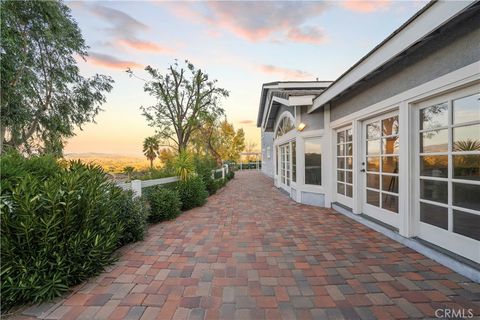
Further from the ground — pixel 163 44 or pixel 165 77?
pixel 165 77

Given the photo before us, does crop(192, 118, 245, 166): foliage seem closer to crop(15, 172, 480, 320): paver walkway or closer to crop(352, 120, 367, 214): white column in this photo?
crop(352, 120, 367, 214): white column

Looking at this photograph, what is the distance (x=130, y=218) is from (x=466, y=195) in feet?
15.6

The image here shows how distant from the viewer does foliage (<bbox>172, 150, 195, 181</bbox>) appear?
6.73 metres

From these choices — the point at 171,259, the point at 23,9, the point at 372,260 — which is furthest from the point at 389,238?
the point at 23,9

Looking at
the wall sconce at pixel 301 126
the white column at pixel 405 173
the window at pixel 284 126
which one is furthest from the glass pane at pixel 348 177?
the window at pixel 284 126

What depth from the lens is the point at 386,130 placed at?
4.25 meters

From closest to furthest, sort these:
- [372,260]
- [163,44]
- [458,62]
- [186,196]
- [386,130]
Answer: [458,62] < [372,260] < [386,130] < [186,196] < [163,44]

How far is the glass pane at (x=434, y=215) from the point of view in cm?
301

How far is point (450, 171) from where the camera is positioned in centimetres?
289

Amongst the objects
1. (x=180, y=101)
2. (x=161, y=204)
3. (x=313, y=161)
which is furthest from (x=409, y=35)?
(x=180, y=101)

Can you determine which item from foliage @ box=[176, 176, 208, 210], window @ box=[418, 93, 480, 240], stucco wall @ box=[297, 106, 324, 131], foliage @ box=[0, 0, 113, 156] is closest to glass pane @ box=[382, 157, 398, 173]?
window @ box=[418, 93, 480, 240]

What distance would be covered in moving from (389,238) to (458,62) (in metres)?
2.78

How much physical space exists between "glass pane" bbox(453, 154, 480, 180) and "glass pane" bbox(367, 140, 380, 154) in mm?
1676

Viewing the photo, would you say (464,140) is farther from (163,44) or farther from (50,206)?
(163,44)
